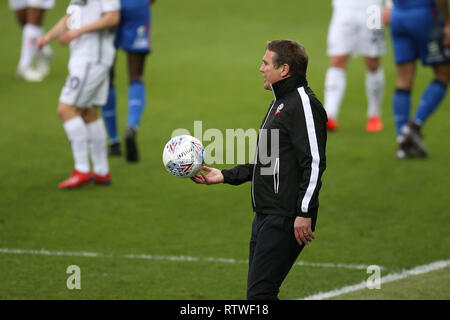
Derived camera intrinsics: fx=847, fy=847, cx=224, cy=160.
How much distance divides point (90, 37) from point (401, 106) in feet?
11.7

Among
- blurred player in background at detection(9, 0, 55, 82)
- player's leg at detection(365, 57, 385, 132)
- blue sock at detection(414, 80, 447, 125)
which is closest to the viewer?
blue sock at detection(414, 80, 447, 125)

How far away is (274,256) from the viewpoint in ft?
13.8

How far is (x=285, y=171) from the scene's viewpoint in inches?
167

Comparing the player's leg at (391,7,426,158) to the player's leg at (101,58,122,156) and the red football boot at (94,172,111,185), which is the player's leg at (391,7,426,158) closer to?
the player's leg at (101,58,122,156)

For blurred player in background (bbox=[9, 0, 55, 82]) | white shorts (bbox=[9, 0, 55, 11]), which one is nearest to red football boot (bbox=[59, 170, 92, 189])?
blurred player in background (bbox=[9, 0, 55, 82])

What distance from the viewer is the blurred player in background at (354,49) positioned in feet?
35.5

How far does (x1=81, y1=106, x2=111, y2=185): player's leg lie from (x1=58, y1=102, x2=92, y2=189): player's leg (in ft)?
0.37

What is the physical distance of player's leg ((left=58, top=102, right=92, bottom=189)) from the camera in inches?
310

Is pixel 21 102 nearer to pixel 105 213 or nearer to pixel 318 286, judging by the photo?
pixel 105 213

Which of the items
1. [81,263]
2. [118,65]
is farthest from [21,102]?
[81,263]

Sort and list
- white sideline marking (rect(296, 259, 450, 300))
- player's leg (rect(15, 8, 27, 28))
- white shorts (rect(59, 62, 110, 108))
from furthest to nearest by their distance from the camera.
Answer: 1. player's leg (rect(15, 8, 27, 28))
2. white shorts (rect(59, 62, 110, 108))
3. white sideline marking (rect(296, 259, 450, 300))

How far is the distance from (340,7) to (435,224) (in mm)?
4691

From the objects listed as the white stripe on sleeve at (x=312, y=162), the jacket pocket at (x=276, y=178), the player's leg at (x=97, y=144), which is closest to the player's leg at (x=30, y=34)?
the player's leg at (x=97, y=144)

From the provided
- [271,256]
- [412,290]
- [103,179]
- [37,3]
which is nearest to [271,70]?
[271,256]
